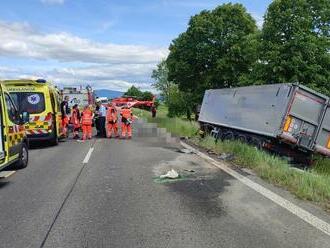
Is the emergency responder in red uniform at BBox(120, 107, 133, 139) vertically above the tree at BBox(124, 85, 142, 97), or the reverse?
the emergency responder in red uniform at BBox(120, 107, 133, 139)

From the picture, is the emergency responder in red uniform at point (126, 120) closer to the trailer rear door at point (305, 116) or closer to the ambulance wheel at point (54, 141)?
the ambulance wheel at point (54, 141)

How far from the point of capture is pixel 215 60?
→ 1537 inches

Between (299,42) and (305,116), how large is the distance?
11.5 m

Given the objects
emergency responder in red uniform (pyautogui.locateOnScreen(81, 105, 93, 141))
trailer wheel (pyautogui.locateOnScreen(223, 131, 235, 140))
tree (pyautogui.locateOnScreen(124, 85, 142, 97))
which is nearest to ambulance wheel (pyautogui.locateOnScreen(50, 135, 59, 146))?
emergency responder in red uniform (pyautogui.locateOnScreen(81, 105, 93, 141))

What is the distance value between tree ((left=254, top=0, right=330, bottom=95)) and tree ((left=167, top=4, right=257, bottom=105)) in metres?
10.4

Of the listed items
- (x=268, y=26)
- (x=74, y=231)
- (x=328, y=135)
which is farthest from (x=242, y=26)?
(x=74, y=231)

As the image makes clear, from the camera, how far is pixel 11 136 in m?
11.6

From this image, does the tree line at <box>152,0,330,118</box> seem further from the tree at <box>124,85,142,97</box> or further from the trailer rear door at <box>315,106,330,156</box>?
the tree at <box>124,85,142,97</box>

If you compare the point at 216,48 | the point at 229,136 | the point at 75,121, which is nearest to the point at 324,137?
the point at 229,136

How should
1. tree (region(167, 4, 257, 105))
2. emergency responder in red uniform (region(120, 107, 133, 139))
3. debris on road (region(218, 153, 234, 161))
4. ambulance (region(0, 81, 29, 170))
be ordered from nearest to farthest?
ambulance (region(0, 81, 29, 170)) < debris on road (region(218, 153, 234, 161)) < emergency responder in red uniform (region(120, 107, 133, 139)) < tree (region(167, 4, 257, 105))

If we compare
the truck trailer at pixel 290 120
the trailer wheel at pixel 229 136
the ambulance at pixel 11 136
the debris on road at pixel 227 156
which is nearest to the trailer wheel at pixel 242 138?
the truck trailer at pixel 290 120

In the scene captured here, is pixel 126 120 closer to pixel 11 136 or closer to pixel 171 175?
pixel 11 136

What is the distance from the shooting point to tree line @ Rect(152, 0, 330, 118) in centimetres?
2639

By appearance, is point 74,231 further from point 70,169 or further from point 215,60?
point 215,60
